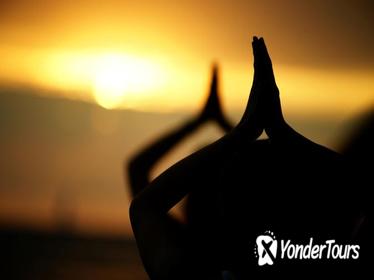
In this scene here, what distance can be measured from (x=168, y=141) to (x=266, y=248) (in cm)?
28

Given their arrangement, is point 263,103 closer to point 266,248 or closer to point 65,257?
point 266,248

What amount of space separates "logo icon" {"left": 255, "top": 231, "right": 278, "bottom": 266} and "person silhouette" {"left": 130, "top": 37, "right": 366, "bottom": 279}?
11 mm

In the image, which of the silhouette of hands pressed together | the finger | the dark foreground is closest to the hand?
the finger

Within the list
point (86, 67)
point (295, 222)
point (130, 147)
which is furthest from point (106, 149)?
point (295, 222)

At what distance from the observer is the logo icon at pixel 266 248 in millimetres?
946

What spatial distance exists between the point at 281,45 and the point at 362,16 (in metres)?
0.21

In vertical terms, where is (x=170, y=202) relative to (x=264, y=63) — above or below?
below

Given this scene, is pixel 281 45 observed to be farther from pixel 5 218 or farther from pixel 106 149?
pixel 5 218

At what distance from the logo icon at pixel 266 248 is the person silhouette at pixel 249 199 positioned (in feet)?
0.04

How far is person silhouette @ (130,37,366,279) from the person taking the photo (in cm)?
89

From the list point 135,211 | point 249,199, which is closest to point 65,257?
point 135,211

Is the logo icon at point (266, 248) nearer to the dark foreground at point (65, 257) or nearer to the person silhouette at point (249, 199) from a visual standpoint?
Answer: the person silhouette at point (249, 199)

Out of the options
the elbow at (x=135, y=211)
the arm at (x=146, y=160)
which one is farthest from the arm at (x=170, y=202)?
the arm at (x=146, y=160)

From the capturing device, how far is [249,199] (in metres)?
0.98
